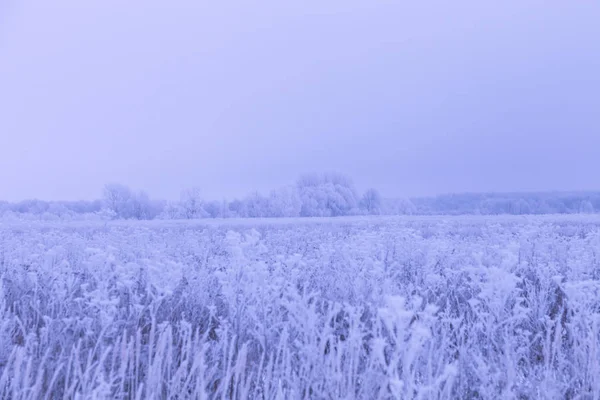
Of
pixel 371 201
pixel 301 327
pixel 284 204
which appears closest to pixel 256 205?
pixel 284 204

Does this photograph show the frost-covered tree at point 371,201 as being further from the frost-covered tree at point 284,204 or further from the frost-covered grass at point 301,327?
the frost-covered grass at point 301,327

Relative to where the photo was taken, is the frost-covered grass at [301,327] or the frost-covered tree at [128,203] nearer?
the frost-covered grass at [301,327]

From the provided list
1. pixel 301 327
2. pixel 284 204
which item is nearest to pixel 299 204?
pixel 284 204

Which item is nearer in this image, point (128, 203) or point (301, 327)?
point (301, 327)

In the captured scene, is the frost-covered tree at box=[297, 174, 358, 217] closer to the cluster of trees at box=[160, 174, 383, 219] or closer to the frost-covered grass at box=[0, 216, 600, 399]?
the cluster of trees at box=[160, 174, 383, 219]

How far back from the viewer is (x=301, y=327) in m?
3.75

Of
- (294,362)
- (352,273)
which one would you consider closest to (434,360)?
(294,362)

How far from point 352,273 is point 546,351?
2.46 metres

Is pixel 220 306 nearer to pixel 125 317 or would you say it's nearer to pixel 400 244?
pixel 125 317

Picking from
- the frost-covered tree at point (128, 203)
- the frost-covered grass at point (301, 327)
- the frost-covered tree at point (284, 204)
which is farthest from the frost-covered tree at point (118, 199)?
the frost-covered grass at point (301, 327)

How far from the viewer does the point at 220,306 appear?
505 cm

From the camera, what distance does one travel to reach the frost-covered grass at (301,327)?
2.90m

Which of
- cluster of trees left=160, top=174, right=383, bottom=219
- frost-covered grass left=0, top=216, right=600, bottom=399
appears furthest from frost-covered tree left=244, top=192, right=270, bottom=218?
frost-covered grass left=0, top=216, right=600, bottom=399

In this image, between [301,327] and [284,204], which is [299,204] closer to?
[284,204]
